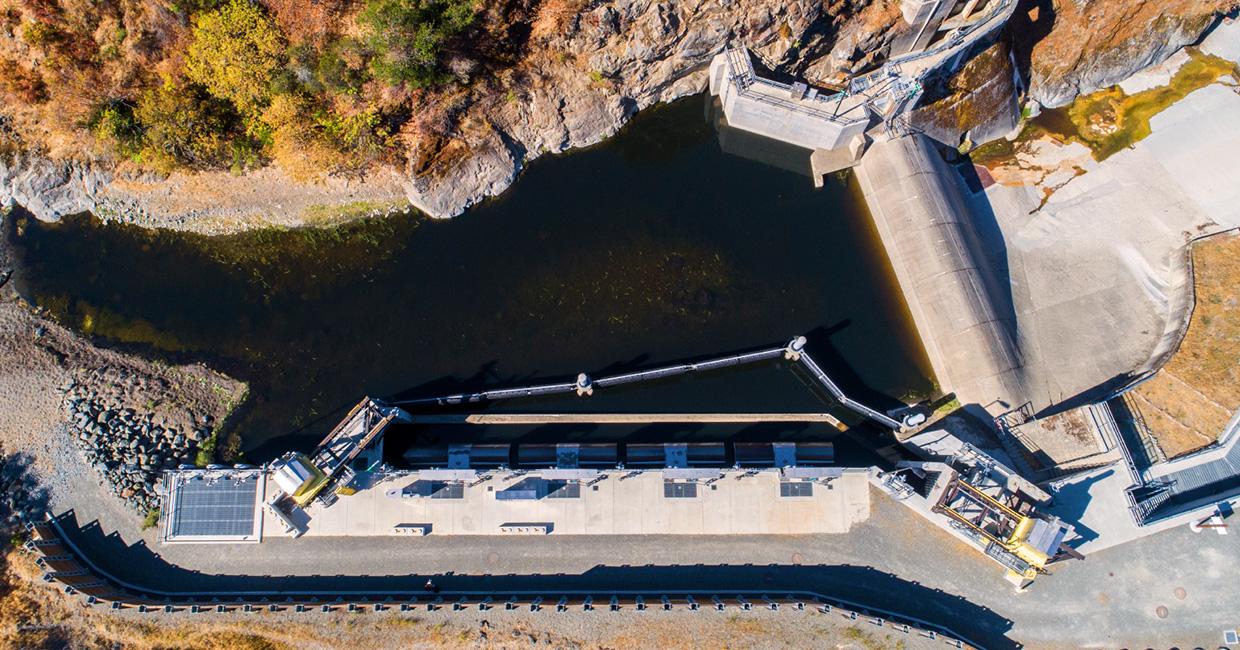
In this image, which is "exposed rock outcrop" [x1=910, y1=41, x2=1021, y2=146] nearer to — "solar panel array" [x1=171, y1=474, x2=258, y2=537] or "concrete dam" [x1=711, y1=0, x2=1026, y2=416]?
"concrete dam" [x1=711, y1=0, x2=1026, y2=416]

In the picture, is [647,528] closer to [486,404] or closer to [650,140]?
[486,404]

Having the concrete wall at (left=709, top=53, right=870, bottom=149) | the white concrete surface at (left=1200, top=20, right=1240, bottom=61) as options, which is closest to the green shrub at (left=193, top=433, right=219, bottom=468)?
the concrete wall at (left=709, top=53, right=870, bottom=149)

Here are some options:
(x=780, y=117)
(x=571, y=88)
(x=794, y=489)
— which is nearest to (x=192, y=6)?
(x=571, y=88)

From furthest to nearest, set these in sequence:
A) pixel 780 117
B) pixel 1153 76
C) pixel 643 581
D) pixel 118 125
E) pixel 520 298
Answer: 1. pixel 1153 76
2. pixel 780 117
3. pixel 520 298
4. pixel 118 125
5. pixel 643 581

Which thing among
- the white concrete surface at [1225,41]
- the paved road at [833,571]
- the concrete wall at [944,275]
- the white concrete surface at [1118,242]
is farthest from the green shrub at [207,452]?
the white concrete surface at [1225,41]

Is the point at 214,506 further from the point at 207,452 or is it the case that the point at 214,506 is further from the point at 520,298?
the point at 520,298

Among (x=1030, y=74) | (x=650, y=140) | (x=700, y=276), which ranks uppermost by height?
(x=1030, y=74)

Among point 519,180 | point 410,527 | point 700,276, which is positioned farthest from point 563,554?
point 519,180
